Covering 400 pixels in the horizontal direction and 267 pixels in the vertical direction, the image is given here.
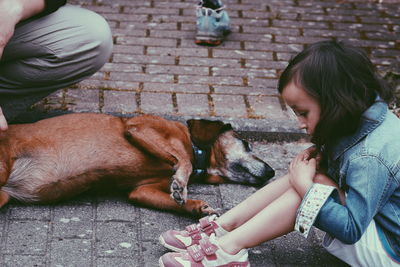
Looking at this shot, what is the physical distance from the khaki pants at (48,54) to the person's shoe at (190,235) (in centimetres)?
146

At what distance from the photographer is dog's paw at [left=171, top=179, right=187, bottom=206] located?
3740 millimetres

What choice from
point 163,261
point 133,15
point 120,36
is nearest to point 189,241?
point 163,261

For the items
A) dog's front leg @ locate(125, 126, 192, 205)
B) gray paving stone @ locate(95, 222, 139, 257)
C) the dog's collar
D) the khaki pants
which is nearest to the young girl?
gray paving stone @ locate(95, 222, 139, 257)

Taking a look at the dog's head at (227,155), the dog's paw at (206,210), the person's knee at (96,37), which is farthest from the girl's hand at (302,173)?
the person's knee at (96,37)

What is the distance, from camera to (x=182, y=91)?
5320mm

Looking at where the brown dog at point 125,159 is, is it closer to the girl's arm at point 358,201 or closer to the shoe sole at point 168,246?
the shoe sole at point 168,246

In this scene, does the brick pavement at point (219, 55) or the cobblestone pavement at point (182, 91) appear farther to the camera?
the brick pavement at point (219, 55)

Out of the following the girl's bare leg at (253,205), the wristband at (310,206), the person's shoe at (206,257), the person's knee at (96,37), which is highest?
the person's knee at (96,37)

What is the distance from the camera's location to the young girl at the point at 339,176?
2.96 m

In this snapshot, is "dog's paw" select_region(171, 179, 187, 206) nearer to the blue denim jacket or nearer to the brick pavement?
the blue denim jacket

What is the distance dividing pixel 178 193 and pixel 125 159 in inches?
18.0

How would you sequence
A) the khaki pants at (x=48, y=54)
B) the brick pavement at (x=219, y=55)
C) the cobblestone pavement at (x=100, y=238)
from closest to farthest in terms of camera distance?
the cobblestone pavement at (x=100, y=238) → the khaki pants at (x=48, y=54) → the brick pavement at (x=219, y=55)

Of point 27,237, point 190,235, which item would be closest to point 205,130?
point 190,235

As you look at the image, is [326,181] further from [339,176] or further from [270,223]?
[270,223]
